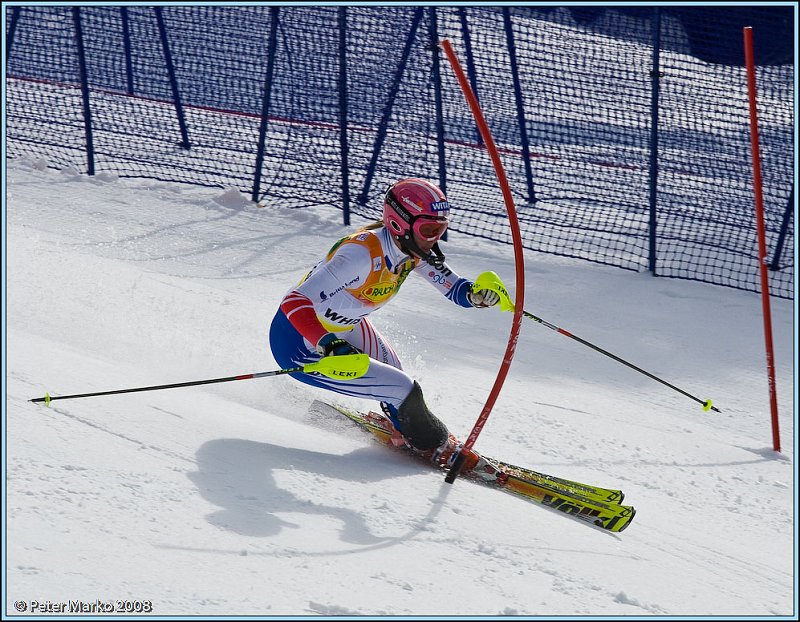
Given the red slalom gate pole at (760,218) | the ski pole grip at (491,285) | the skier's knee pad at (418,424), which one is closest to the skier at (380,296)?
the skier's knee pad at (418,424)

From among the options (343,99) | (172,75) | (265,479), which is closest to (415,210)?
(265,479)

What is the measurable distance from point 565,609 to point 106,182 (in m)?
8.63

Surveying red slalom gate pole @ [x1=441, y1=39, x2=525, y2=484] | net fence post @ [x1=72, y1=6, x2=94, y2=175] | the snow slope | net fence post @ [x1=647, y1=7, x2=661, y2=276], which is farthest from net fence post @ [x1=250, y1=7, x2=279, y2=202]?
red slalom gate pole @ [x1=441, y1=39, x2=525, y2=484]

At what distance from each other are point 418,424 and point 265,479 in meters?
1.01

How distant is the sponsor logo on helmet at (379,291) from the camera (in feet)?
16.0

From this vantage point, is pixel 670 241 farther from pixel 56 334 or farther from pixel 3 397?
pixel 3 397

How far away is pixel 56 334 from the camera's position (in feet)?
18.3

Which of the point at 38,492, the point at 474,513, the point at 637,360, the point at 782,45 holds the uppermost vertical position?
the point at 782,45

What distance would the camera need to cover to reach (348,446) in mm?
4867

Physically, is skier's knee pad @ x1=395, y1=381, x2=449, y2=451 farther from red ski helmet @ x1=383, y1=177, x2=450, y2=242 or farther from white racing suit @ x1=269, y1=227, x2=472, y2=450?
red ski helmet @ x1=383, y1=177, x2=450, y2=242

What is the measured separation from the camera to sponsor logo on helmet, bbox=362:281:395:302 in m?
4.88

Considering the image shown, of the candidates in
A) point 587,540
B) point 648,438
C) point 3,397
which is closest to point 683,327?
point 648,438

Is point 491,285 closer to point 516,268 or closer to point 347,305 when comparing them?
point 516,268

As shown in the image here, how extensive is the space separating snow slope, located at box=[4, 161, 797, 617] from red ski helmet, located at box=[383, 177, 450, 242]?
47.3 inches
